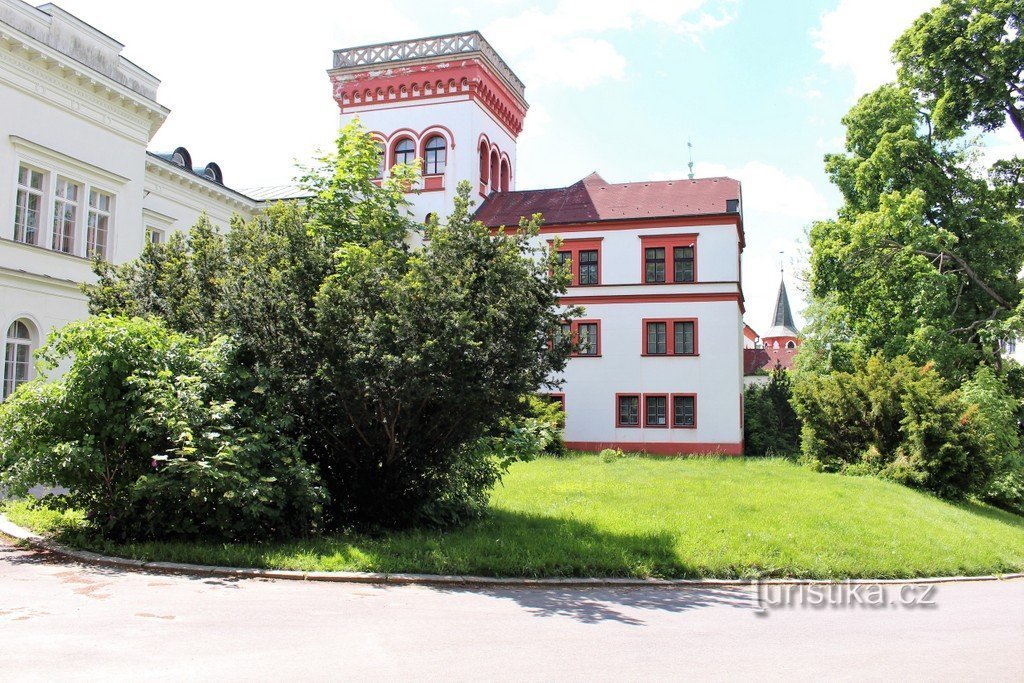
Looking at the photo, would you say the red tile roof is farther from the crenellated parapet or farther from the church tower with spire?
the church tower with spire

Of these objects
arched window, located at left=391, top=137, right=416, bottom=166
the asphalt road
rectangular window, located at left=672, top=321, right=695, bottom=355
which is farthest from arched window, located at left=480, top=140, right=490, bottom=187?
the asphalt road

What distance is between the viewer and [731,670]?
653cm

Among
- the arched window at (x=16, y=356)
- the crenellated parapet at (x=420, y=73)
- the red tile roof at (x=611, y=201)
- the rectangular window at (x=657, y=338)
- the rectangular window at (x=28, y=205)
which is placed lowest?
the arched window at (x=16, y=356)

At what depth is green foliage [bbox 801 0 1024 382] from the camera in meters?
26.4

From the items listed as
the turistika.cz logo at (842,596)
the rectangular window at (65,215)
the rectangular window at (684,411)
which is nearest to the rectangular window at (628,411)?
the rectangular window at (684,411)

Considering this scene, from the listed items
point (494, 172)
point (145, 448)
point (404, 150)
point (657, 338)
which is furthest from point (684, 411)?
point (145, 448)

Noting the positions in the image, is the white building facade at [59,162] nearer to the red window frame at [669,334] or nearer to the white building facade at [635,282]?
the white building facade at [635,282]

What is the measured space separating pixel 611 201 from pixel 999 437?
1818 cm

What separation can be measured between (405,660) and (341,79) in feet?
122

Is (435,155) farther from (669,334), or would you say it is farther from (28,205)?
(28,205)

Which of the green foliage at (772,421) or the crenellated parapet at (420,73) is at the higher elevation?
the crenellated parapet at (420,73)

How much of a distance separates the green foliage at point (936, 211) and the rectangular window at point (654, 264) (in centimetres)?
632

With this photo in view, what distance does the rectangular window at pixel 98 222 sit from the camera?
22477 millimetres

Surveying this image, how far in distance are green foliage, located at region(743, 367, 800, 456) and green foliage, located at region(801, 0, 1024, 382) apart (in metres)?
5.75
